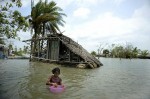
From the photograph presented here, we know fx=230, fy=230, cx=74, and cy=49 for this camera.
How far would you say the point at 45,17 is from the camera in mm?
27609

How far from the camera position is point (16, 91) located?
29.3 ft

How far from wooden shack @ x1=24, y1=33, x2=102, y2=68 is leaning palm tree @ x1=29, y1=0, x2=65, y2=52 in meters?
2.07

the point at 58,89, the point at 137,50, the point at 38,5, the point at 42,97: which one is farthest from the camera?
the point at 137,50

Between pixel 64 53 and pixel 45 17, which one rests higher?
pixel 45 17

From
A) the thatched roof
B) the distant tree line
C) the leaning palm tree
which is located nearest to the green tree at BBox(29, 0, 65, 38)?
the leaning palm tree

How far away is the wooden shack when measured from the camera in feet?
70.7

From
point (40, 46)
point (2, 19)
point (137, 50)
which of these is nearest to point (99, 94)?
point (2, 19)

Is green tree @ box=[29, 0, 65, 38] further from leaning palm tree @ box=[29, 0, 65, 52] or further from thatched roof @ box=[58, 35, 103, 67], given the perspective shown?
thatched roof @ box=[58, 35, 103, 67]

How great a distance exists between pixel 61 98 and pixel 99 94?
1.74m

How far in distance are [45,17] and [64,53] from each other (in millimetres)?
4972

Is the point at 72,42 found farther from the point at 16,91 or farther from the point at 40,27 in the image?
the point at 16,91

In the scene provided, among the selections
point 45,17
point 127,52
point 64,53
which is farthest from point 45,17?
point 127,52

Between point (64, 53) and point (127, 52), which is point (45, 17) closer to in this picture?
point (64, 53)

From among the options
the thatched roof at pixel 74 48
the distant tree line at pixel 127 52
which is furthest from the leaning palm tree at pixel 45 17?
the distant tree line at pixel 127 52
